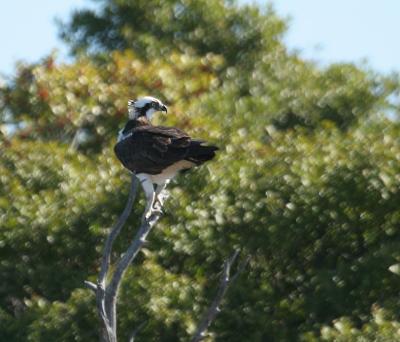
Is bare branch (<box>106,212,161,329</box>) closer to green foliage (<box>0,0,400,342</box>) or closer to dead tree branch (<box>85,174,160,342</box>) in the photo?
dead tree branch (<box>85,174,160,342</box>)

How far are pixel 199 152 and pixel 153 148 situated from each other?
452 millimetres

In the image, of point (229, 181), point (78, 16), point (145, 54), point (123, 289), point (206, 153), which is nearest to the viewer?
point (206, 153)

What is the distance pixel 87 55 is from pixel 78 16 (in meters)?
1.60

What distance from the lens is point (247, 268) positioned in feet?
40.4

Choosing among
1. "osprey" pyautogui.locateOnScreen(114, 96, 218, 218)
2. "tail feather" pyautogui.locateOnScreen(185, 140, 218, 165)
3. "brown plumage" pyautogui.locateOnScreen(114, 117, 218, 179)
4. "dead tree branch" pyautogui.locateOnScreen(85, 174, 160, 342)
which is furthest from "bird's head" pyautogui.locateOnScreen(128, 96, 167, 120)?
"dead tree branch" pyautogui.locateOnScreen(85, 174, 160, 342)

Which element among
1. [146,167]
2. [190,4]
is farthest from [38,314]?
[190,4]

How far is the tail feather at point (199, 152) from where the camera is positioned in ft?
30.1

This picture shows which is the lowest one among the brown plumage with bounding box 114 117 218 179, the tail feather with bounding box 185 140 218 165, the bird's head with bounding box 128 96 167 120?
the tail feather with bounding box 185 140 218 165

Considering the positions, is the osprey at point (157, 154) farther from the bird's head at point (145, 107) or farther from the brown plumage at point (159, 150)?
the bird's head at point (145, 107)


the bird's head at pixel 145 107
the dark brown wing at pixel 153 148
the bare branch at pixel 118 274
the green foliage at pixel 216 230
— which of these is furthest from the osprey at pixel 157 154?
the green foliage at pixel 216 230

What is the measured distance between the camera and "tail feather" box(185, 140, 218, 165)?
918 centimetres

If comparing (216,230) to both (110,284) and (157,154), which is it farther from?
(110,284)

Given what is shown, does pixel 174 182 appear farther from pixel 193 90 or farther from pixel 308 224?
pixel 193 90

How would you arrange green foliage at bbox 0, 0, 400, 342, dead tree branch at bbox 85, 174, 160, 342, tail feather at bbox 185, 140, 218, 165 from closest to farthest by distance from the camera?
dead tree branch at bbox 85, 174, 160, 342 < tail feather at bbox 185, 140, 218, 165 < green foliage at bbox 0, 0, 400, 342
